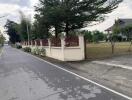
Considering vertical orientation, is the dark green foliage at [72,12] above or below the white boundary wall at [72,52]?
above

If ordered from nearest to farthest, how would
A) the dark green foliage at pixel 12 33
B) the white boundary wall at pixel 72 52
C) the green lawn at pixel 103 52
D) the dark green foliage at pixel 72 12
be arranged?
the white boundary wall at pixel 72 52 → the green lawn at pixel 103 52 → the dark green foliage at pixel 72 12 → the dark green foliage at pixel 12 33

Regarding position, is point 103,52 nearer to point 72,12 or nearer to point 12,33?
point 72,12

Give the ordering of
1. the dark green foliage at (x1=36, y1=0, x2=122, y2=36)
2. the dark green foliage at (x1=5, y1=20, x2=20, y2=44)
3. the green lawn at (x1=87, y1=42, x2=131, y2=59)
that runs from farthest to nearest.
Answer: the dark green foliage at (x1=5, y1=20, x2=20, y2=44)
the dark green foliage at (x1=36, y1=0, x2=122, y2=36)
the green lawn at (x1=87, y1=42, x2=131, y2=59)

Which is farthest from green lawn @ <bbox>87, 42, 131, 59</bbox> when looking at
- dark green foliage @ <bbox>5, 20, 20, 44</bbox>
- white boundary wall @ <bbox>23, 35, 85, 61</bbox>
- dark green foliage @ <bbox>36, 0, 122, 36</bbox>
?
dark green foliage @ <bbox>5, 20, 20, 44</bbox>

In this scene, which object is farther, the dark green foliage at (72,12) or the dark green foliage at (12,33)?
the dark green foliage at (12,33)

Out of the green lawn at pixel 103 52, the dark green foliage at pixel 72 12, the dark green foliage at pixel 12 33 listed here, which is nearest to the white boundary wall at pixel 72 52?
the green lawn at pixel 103 52

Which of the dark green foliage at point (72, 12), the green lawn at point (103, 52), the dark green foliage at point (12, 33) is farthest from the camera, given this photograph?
the dark green foliage at point (12, 33)

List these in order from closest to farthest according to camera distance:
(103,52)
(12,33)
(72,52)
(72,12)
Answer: (72,52) < (103,52) < (72,12) < (12,33)

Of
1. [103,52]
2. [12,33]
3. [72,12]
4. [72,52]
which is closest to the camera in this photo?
[72,52]

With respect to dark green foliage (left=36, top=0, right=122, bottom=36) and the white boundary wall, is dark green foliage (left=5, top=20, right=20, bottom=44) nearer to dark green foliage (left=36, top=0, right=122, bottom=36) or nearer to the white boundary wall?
dark green foliage (left=36, top=0, right=122, bottom=36)

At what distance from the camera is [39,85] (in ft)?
40.8

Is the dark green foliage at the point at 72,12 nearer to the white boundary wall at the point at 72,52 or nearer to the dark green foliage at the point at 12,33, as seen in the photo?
the white boundary wall at the point at 72,52

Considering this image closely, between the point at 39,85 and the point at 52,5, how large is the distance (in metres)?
23.1

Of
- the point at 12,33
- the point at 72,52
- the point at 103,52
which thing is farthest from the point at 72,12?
the point at 12,33
